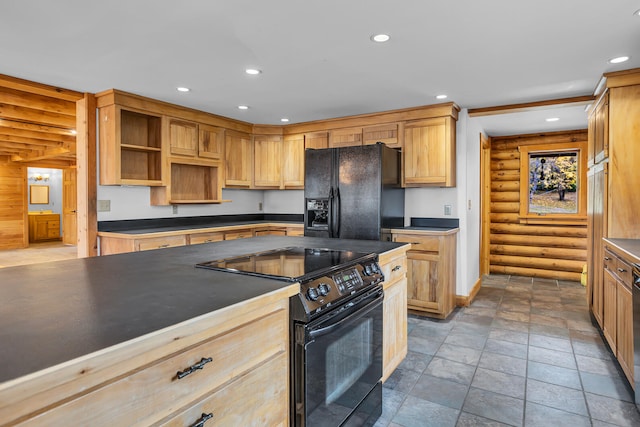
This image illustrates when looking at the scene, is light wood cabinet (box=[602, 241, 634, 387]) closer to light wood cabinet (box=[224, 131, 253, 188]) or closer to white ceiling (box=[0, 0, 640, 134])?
white ceiling (box=[0, 0, 640, 134])

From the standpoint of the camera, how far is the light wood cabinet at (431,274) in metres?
3.78

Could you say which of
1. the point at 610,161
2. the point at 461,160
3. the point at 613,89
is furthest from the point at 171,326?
the point at 461,160

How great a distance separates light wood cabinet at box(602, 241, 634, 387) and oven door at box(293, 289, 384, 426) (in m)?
1.53

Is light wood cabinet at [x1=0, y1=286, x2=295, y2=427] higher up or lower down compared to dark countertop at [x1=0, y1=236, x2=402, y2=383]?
lower down

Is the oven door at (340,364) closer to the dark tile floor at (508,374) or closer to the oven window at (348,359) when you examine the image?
the oven window at (348,359)

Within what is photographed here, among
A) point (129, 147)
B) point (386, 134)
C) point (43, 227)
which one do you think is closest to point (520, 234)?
point (386, 134)

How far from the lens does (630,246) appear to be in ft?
8.27

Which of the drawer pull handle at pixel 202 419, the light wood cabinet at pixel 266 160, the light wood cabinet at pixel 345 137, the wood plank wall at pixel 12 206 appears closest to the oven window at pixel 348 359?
the drawer pull handle at pixel 202 419

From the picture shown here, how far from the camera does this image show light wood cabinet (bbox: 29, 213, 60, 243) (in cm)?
1006

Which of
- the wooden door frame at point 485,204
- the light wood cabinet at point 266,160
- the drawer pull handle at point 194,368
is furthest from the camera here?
the wooden door frame at point 485,204

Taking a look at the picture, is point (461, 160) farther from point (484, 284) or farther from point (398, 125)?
point (484, 284)

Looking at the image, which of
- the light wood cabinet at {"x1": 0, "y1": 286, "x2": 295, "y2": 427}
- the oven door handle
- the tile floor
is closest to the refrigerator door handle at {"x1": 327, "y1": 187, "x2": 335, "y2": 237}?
the oven door handle

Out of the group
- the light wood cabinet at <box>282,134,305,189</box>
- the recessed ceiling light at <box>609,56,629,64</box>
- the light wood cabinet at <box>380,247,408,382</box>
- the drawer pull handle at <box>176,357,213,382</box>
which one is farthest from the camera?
the light wood cabinet at <box>282,134,305,189</box>

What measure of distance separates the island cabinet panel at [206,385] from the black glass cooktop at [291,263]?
0.58 feet
